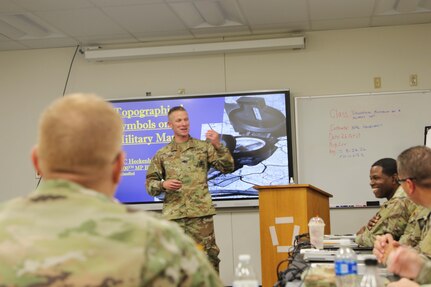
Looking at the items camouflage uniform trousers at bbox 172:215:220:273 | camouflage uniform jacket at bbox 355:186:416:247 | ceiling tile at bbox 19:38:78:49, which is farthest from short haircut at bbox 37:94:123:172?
ceiling tile at bbox 19:38:78:49

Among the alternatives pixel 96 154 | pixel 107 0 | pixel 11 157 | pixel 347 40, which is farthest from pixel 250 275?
pixel 11 157

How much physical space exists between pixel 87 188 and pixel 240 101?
5209mm

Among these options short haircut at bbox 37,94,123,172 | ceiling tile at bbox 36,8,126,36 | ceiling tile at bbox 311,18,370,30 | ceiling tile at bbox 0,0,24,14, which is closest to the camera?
short haircut at bbox 37,94,123,172

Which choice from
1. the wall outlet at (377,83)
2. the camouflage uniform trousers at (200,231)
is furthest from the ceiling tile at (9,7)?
the wall outlet at (377,83)

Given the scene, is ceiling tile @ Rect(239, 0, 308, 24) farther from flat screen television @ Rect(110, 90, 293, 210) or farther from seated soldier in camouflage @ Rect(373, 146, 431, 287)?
seated soldier in camouflage @ Rect(373, 146, 431, 287)

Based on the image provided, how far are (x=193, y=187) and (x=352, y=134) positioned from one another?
2.41 meters

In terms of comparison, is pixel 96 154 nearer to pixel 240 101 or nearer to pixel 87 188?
pixel 87 188

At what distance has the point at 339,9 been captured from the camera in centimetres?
577

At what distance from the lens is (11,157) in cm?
684

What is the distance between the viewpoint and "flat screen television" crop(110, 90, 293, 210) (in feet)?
20.5

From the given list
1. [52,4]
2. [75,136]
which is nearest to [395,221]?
[75,136]

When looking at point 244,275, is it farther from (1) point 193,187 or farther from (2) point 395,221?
(1) point 193,187

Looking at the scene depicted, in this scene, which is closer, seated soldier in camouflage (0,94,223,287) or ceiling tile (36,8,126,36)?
seated soldier in camouflage (0,94,223,287)

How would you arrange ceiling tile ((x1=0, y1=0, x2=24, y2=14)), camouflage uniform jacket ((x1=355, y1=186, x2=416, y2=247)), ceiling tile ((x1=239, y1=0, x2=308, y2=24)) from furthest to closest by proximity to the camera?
1. ceiling tile ((x1=239, y1=0, x2=308, y2=24))
2. ceiling tile ((x1=0, y1=0, x2=24, y2=14))
3. camouflage uniform jacket ((x1=355, y1=186, x2=416, y2=247))
